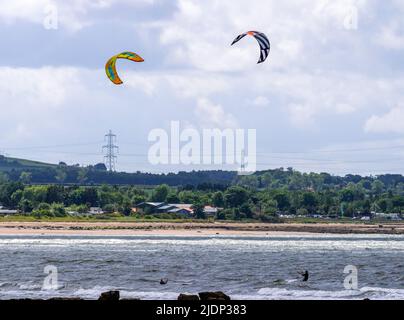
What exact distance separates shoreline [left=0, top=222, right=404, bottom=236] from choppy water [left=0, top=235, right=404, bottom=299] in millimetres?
33050

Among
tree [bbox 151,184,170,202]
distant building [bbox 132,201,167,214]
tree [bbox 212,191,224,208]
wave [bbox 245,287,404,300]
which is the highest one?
tree [bbox 151,184,170,202]

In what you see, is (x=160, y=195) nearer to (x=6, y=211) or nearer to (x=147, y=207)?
(x=147, y=207)

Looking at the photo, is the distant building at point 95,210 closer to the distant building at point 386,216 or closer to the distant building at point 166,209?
the distant building at point 166,209

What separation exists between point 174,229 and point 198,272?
62.6 meters

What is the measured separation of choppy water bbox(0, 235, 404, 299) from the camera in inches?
1359

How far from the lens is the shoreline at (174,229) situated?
97375 millimetres

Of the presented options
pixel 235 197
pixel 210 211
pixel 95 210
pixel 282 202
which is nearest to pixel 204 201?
pixel 235 197

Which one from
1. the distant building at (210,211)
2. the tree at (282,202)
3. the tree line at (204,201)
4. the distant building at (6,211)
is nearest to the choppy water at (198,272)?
the distant building at (6,211)

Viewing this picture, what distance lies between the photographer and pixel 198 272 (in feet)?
142

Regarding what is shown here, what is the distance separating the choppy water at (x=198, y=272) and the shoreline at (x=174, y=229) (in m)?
33.0

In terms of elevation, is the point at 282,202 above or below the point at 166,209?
above
